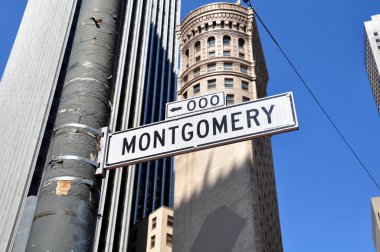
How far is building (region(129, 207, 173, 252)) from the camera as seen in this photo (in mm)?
70906

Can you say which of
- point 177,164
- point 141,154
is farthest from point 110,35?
point 177,164

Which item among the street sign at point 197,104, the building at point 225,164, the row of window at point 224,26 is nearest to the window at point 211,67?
the building at point 225,164

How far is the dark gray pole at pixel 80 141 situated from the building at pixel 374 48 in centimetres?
17279

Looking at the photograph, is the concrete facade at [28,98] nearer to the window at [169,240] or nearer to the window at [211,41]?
the window at [169,240]

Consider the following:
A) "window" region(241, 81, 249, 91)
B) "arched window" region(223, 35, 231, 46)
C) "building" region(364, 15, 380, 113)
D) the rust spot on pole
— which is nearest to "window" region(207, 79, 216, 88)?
"window" region(241, 81, 249, 91)

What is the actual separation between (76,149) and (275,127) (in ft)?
8.35

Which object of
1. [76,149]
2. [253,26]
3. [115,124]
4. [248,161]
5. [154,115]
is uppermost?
[154,115]

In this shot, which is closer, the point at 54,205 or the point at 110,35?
the point at 54,205

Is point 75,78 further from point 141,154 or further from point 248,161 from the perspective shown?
point 248,161

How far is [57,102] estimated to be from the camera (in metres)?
75.2

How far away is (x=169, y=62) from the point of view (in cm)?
11812

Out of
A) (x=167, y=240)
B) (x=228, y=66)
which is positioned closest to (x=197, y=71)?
(x=228, y=66)

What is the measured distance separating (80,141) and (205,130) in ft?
5.55

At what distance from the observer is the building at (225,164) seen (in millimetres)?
48875
